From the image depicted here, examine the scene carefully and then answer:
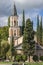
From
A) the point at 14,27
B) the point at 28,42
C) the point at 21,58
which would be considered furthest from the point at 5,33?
the point at 28,42

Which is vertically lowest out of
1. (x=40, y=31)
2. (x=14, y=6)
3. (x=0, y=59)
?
(x=0, y=59)

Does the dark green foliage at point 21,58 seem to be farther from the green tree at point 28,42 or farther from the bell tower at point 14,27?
the bell tower at point 14,27

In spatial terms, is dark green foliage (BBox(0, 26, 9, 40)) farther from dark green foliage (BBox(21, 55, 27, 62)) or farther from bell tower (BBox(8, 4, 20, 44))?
dark green foliage (BBox(21, 55, 27, 62))

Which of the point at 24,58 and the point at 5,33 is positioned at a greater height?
the point at 5,33

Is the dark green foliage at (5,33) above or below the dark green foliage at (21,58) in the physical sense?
above

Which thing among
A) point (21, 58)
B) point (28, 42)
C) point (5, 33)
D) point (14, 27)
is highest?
point (14, 27)

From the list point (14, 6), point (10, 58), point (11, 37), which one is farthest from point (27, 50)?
point (14, 6)

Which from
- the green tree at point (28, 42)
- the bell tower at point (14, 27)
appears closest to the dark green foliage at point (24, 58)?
the green tree at point (28, 42)

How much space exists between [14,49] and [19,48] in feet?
10.6

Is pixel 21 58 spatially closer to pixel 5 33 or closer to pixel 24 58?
pixel 24 58

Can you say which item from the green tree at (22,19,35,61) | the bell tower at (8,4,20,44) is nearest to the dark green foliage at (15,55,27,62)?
the green tree at (22,19,35,61)

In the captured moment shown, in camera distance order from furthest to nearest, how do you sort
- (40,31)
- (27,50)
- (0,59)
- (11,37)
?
1. (40,31)
2. (11,37)
3. (0,59)
4. (27,50)

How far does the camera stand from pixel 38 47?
265 ft

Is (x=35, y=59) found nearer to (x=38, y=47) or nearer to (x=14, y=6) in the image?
(x=38, y=47)
